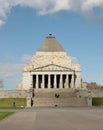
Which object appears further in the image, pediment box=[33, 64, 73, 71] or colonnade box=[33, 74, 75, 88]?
pediment box=[33, 64, 73, 71]

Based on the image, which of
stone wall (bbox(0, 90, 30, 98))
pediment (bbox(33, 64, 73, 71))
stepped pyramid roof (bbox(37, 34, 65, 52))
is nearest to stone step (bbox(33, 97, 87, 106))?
stone wall (bbox(0, 90, 30, 98))

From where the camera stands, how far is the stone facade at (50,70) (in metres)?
118

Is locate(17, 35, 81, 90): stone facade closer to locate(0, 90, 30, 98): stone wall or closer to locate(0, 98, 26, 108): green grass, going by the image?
locate(0, 90, 30, 98): stone wall

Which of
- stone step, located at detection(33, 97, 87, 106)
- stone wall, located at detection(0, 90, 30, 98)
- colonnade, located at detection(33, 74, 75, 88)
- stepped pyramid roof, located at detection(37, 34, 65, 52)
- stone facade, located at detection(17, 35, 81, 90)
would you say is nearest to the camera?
stone step, located at detection(33, 97, 87, 106)

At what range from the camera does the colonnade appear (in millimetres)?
117125

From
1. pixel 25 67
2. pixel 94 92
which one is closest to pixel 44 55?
pixel 25 67

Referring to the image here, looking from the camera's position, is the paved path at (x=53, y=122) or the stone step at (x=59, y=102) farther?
the stone step at (x=59, y=102)

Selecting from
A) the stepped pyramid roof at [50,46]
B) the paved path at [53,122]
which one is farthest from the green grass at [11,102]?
the paved path at [53,122]

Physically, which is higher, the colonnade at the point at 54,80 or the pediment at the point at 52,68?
the pediment at the point at 52,68

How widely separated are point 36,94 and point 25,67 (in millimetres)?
23432

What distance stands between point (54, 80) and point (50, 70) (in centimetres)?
358

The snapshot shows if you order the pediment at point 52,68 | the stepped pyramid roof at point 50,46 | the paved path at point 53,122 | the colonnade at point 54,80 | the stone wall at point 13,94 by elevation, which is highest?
the stepped pyramid roof at point 50,46

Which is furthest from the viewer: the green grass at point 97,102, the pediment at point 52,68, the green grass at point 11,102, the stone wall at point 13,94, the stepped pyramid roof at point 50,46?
the stepped pyramid roof at point 50,46

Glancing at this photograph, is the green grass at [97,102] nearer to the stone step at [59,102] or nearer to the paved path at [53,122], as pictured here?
the stone step at [59,102]
